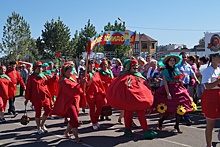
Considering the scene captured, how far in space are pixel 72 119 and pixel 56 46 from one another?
40837 mm

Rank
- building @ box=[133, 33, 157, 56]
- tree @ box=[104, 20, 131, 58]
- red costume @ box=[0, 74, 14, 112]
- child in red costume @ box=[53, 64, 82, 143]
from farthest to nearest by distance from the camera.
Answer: building @ box=[133, 33, 157, 56] < tree @ box=[104, 20, 131, 58] < red costume @ box=[0, 74, 14, 112] < child in red costume @ box=[53, 64, 82, 143]

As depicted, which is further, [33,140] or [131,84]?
[33,140]

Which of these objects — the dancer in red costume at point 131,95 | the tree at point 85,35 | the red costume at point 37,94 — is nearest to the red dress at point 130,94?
the dancer in red costume at point 131,95

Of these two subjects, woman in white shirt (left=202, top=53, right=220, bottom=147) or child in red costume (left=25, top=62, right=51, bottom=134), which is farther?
child in red costume (left=25, top=62, right=51, bottom=134)

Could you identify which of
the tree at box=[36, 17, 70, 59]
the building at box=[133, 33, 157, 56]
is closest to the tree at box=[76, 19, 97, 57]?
the tree at box=[36, 17, 70, 59]

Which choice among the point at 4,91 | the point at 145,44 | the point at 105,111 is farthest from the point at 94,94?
the point at 145,44

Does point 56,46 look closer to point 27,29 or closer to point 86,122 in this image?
point 27,29

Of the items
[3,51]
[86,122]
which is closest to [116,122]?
[86,122]

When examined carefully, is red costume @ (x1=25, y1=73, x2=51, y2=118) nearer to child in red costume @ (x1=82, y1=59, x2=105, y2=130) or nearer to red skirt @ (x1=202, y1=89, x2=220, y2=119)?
child in red costume @ (x1=82, y1=59, x2=105, y2=130)

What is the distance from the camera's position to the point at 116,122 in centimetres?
952

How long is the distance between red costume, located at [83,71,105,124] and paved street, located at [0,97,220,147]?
0.46 meters

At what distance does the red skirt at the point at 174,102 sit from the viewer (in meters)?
7.57

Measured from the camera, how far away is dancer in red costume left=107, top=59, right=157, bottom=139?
6.96 metres

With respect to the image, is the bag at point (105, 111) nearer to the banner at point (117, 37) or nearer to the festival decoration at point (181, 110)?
the banner at point (117, 37)
